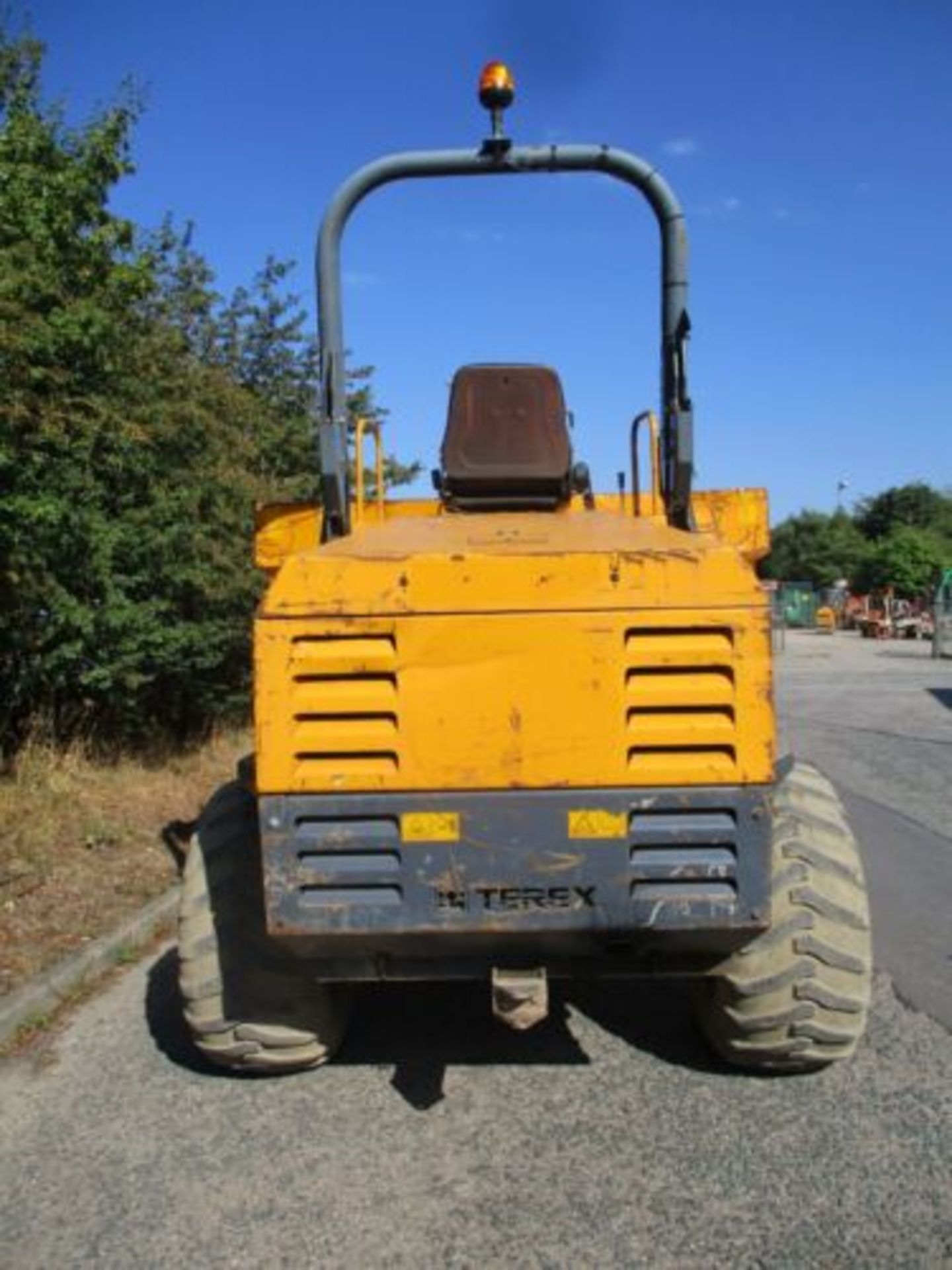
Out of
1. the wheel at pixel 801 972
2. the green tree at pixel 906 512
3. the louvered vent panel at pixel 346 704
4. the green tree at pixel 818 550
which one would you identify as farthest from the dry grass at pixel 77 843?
the green tree at pixel 906 512

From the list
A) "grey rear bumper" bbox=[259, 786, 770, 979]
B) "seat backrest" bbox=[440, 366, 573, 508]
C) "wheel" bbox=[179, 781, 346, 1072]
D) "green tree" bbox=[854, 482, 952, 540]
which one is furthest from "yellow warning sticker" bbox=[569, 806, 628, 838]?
"green tree" bbox=[854, 482, 952, 540]

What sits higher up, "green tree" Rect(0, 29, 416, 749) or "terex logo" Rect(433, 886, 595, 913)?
"green tree" Rect(0, 29, 416, 749)

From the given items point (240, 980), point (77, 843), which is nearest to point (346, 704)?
point (240, 980)

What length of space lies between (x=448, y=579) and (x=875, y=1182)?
2132 mm

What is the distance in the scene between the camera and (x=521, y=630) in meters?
3.62

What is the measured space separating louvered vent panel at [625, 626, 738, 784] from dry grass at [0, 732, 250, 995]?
3279 mm

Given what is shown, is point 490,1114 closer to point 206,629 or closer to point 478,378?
point 478,378

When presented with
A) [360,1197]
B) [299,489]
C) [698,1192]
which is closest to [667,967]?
[698,1192]

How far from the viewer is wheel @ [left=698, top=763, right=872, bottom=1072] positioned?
4.12 metres

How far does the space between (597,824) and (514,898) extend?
34 cm

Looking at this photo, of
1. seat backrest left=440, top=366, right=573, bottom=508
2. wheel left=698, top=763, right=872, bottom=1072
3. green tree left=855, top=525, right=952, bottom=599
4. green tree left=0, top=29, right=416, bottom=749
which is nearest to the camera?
wheel left=698, top=763, right=872, bottom=1072

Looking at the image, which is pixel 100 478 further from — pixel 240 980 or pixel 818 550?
pixel 818 550

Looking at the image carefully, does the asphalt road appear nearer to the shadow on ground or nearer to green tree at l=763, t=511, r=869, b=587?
the shadow on ground

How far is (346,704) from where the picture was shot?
365 centimetres
